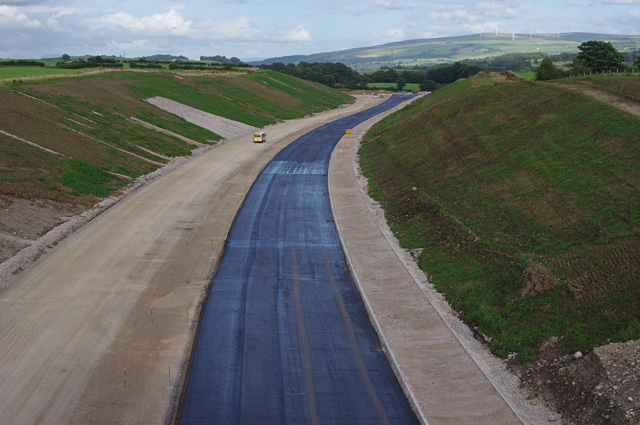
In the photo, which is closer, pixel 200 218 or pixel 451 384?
pixel 451 384

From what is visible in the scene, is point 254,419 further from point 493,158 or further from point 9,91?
point 9,91

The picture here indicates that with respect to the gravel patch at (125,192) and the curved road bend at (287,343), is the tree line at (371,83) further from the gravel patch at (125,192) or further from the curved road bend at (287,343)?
the curved road bend at (287,343)

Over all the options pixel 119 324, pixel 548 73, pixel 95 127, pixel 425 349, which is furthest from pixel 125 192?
pixel 548 73

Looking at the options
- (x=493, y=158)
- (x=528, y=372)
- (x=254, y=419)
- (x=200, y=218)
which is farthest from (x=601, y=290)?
(x=200, y=218)

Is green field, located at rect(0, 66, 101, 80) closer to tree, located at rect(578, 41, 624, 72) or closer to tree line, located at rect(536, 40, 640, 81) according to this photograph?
tree line, located at rect(536, 40, 640, 81)

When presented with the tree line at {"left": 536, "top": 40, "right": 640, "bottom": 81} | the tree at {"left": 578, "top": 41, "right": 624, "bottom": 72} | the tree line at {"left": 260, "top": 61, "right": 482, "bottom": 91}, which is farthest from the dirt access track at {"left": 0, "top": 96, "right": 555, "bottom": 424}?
the tree line at {"left": 260, "top": 61, "right": 482, "bottom": 91}
